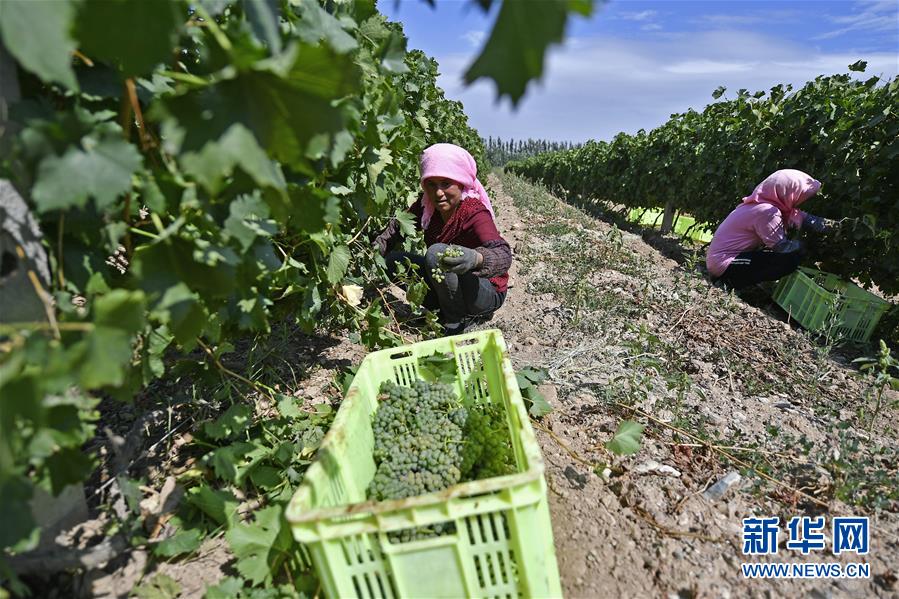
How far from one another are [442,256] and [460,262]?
0.12 meters

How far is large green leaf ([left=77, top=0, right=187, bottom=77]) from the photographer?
2.45ft

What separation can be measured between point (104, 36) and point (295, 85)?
30cm

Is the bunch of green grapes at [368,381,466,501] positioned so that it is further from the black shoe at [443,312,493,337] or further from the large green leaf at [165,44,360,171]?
the black shoe at [443,312,493,337]

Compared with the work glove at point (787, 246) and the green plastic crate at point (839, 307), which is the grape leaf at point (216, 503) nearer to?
the green plastic crate at point (839, 307)

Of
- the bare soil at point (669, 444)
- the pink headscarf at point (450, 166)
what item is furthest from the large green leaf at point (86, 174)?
the pink headscarf at point (450, 166)

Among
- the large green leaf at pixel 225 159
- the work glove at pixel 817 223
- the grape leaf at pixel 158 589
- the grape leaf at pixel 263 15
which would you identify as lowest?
the grape leaf at pixel 158 589

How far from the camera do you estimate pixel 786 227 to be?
16.7ft

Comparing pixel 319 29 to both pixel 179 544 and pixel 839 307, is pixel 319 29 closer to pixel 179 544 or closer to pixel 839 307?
pixel 179 544

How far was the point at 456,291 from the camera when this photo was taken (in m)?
3.40

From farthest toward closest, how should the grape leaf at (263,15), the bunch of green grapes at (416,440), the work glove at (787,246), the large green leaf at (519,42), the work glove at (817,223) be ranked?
the work glove at (817,223), the work glove at (787,246), the bunch of green grapes at (416,440), the grape leaf at (263,15), the large green leaf at (519,42)

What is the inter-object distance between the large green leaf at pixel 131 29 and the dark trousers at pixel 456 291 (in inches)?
94.9

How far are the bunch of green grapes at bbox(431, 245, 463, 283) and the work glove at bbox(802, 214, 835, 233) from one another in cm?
411

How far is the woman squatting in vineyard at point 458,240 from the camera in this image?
329 centimetres

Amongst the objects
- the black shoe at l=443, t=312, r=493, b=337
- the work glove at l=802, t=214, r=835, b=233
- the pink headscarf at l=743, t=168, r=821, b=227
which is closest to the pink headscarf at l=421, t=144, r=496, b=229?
the black shoe at l=443, t=312, r=493, b=337
